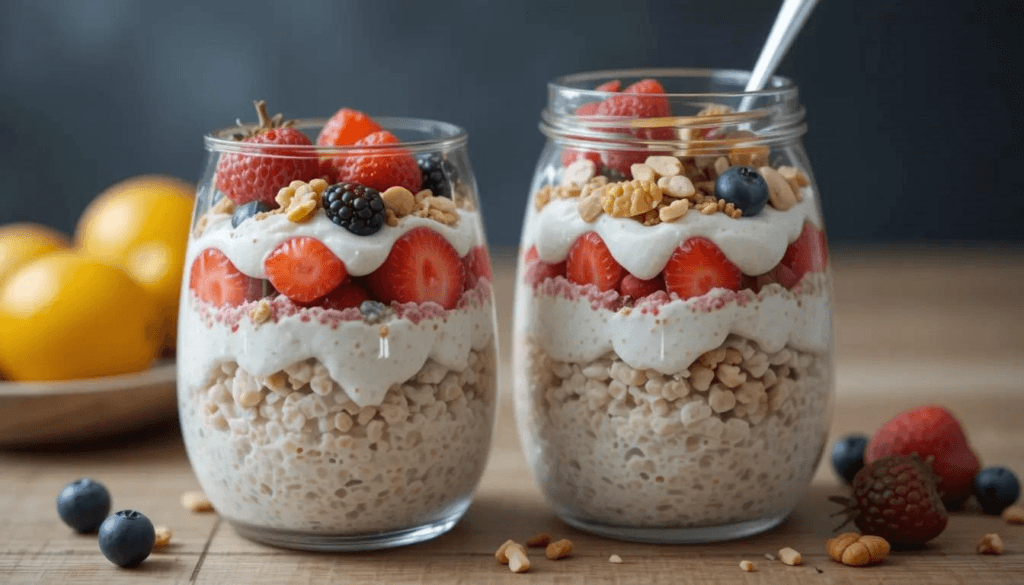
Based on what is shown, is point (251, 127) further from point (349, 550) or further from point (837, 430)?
point (837, 430)

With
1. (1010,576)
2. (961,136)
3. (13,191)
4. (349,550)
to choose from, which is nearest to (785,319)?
(1010,576)

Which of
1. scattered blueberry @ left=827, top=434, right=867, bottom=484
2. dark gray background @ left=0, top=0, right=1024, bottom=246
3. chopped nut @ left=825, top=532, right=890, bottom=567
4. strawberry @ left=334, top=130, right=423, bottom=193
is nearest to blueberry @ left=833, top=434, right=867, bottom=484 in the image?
scattered blueberry @ left=827, top=434, right=867, bottom=484

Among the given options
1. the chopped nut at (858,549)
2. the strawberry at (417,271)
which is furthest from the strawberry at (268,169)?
the chopped nut at (858,549)

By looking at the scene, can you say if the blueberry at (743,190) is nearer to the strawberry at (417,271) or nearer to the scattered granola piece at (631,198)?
the scattered granola piece at (631,198)

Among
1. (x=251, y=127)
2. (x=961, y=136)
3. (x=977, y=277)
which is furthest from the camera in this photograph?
(x=961, y=136)

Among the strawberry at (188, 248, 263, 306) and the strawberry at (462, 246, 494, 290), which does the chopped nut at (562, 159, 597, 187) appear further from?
the strawberry at (188, 248, 263, 306)
